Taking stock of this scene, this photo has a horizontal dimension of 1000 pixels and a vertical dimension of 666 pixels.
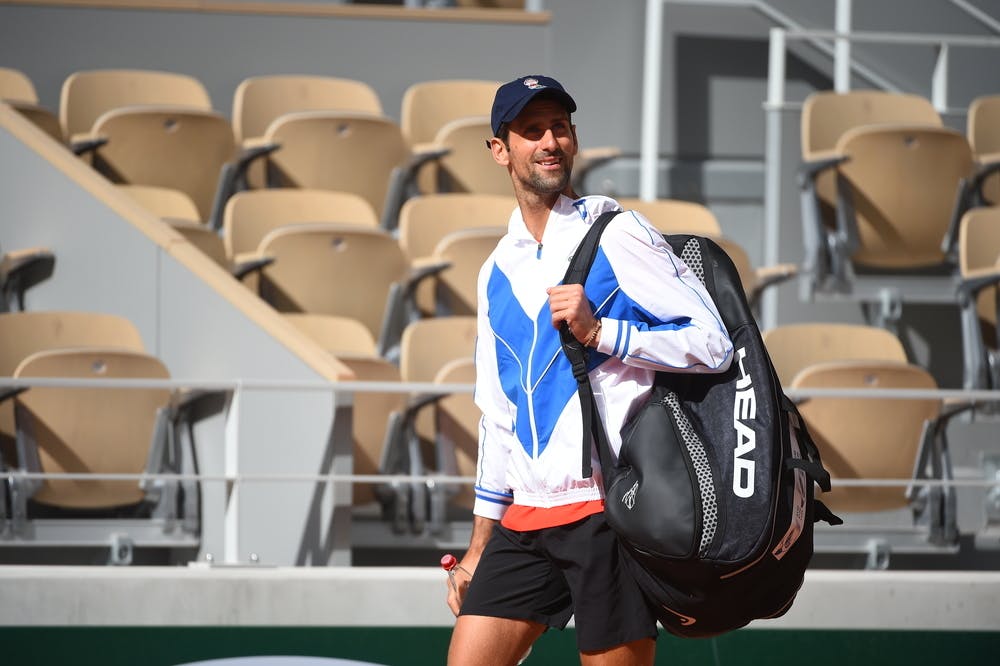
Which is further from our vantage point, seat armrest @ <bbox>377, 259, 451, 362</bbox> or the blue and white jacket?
seat armrest @ <bbox>377, 259, 451, 362</bbox>

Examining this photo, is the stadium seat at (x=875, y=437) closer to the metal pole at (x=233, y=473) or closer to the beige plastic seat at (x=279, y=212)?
the metal pole at (x=233, y=473)

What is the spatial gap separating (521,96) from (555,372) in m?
0.41

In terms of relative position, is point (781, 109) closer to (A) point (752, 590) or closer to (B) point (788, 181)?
(B) point (788, 181)

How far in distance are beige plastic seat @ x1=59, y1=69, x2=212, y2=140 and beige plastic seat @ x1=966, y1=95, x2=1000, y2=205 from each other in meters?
3.36

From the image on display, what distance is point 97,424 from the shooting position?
12.7 ft

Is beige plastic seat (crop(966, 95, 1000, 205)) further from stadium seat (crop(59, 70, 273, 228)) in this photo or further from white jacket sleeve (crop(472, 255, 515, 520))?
white jacket sleeve (crop(472, 255, 515, 520))

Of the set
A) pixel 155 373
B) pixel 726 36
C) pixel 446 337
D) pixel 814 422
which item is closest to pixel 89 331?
pixel 155 373

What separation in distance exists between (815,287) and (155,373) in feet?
9.25

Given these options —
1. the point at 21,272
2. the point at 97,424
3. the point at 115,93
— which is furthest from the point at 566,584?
the point at 115,93

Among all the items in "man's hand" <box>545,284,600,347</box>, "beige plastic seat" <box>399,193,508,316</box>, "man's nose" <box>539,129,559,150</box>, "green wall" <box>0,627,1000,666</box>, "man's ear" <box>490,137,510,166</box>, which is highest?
"man's nose" <box>539,129,559,150</box>

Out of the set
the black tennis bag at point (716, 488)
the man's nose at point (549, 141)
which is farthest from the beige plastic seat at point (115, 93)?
the black tennis bag at point (716, 488)

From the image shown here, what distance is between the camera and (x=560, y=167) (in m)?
2.11

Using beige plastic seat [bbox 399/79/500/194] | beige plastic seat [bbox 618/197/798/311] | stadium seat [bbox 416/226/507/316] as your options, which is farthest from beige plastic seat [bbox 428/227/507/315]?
beige plastic seat [bbox 399/79/500/194]

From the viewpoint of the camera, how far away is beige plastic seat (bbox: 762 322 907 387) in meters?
4.82
